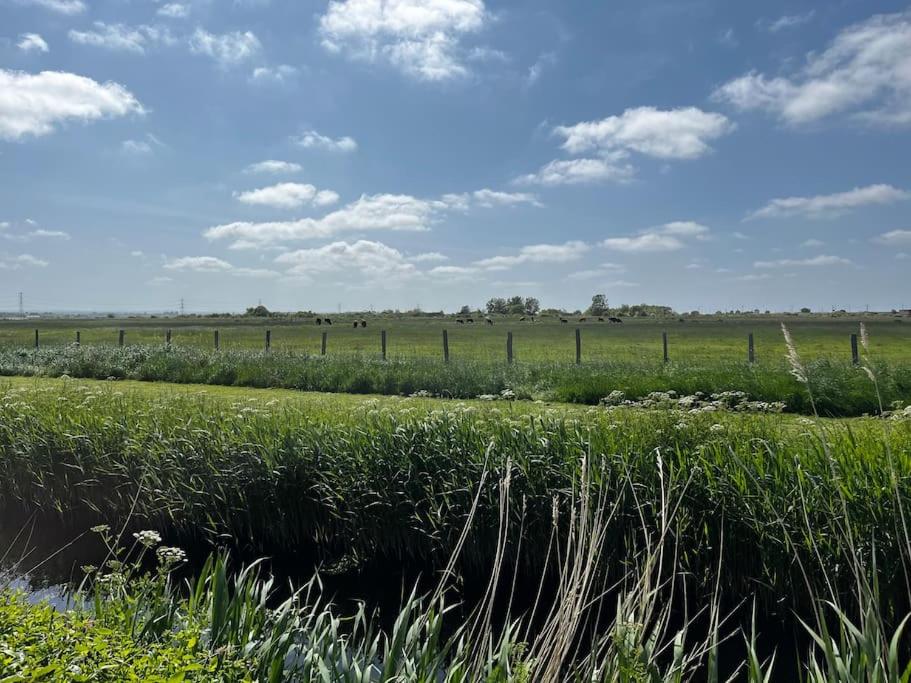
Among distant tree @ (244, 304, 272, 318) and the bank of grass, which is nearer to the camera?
the bank of grass

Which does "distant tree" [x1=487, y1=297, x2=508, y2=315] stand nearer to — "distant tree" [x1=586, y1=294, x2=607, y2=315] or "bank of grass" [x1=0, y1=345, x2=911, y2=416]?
"distant tree" [x1=586, y1=294, x2=607, y2=315]

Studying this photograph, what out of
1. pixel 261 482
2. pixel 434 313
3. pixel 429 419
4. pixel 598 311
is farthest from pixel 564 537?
pixel 598 311

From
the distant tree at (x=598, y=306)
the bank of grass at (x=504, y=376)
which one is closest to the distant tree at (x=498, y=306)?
the distant tree at (x=598, y=306)

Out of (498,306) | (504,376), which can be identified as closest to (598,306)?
(498,306)

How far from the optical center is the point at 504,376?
1728 centimetres

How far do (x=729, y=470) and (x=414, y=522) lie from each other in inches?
128

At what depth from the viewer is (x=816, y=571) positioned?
5344mm

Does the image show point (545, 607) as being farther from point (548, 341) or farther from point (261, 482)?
point (548, 341)

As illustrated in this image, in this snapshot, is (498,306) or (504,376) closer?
(504,376)

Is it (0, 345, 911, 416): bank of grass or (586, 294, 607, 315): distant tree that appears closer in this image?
(0, 345, 911, 416): bank of grass

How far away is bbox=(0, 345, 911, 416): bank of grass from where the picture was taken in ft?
47.6

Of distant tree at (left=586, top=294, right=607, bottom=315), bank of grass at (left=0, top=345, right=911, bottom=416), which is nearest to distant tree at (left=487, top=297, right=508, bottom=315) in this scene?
distant tree at (left=586, top=294, right=607, bottom=315)

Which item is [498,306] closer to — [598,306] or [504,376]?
[598,306]

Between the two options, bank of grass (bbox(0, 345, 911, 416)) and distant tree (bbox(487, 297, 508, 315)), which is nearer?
bank of grass (bbox(0, 345, 911, 416))
